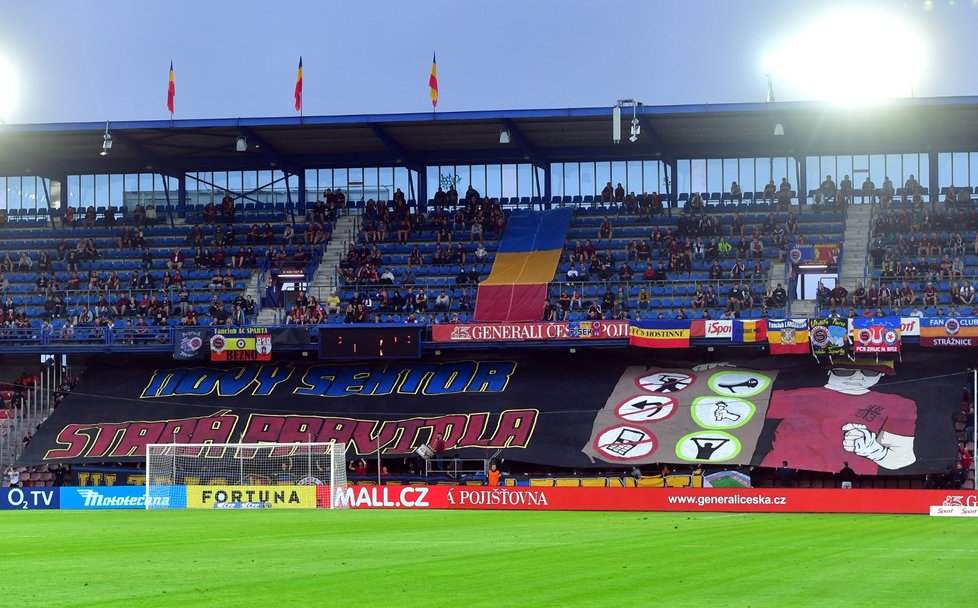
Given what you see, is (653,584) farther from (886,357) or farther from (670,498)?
(886,357)

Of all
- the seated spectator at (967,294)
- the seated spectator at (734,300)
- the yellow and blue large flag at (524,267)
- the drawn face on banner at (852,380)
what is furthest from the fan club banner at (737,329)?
the seated spectator at (967,294)

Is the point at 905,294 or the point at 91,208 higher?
the point at 91,208

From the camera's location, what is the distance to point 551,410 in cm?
Result: 5638

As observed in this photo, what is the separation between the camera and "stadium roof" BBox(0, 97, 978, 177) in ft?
204

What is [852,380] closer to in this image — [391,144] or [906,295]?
[906,295]

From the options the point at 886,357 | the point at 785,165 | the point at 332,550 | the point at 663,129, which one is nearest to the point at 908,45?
the point at 785,165

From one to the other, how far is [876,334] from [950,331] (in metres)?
2.74

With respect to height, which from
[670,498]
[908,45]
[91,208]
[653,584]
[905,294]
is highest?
[908,45]

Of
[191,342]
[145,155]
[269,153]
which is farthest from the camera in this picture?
[145,155]

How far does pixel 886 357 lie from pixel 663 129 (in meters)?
16.1

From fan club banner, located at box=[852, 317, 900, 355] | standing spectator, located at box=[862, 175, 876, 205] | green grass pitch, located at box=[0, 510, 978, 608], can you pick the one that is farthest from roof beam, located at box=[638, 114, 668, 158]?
green grass pitch, located at box=[0, 510, 978, 608]

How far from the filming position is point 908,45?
214 feet

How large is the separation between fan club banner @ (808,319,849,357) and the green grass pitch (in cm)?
1994

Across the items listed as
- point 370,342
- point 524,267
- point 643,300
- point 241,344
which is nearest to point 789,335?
point 643,300
